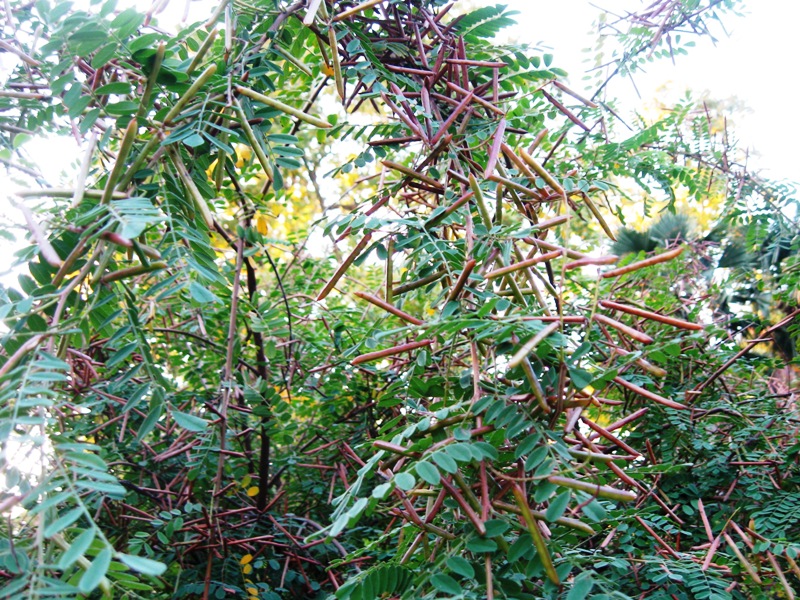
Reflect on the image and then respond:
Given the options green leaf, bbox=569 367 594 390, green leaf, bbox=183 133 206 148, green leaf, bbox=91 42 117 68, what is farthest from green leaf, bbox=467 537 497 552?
green leaf, bbox=91 42 117 68

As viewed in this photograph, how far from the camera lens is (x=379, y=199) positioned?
0.97m

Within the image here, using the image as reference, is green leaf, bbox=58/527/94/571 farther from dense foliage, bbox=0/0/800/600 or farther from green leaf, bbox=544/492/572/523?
green leaf, bbox=544/492/572/523

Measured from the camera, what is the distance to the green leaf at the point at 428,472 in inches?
25.0

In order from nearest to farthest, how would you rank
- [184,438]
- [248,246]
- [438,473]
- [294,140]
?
[438,473] < [294,140] < [184,438] < [248,246]

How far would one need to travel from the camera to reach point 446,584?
63 centimetres

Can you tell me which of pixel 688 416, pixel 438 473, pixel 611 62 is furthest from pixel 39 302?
pixel 611 62

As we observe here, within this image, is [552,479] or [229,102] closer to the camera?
[552,479]

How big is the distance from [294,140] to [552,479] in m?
0.56

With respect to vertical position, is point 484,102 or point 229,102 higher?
point 484,102

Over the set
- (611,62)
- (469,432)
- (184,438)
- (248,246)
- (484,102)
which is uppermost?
(611,62)

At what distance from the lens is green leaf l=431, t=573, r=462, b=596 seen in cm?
63

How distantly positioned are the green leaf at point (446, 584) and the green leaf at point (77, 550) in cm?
31

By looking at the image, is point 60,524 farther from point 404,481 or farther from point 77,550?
point 404,481

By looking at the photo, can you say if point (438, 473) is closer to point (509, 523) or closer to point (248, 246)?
point (509, 523)
